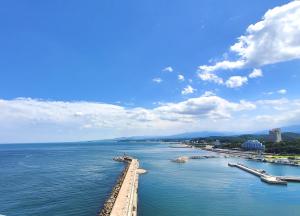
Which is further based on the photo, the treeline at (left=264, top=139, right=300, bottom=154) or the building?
the building

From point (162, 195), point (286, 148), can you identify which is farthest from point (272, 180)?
point (286, 148)

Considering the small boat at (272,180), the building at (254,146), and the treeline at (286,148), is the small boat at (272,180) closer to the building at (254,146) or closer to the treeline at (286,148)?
the treeline at (286,148)

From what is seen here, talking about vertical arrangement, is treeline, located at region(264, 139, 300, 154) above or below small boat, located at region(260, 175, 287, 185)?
above

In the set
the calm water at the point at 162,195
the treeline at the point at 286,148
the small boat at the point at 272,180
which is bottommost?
the calm water at the point at 162,195

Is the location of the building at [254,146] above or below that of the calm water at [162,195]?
above

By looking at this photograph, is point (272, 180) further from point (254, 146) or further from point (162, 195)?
point (254, 146)

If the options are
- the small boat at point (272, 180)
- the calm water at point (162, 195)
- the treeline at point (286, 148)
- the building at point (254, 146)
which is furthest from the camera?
the building at point (254, 146)

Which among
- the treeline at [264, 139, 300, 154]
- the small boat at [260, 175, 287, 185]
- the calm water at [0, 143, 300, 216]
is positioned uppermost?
the treeline at [264, 139, 300, 154]

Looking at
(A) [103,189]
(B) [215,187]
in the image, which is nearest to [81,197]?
(A) [103,189]

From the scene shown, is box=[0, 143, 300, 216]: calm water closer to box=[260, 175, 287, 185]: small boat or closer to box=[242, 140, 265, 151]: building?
box=[260, 175, 287, 185]: small boat

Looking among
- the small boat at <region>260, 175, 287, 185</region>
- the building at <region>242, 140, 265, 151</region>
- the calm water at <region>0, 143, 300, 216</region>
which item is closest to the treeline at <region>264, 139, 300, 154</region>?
the building at <region>242, 140, 265, 151</region>

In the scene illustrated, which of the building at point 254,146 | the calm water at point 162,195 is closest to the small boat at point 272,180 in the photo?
the calm water at point 162,195

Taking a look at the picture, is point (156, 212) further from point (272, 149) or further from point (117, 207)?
point (272, 149)
